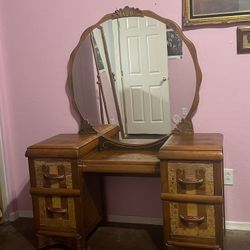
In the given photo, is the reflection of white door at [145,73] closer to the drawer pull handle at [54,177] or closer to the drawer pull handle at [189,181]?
the drawer pull handle at [189,181]

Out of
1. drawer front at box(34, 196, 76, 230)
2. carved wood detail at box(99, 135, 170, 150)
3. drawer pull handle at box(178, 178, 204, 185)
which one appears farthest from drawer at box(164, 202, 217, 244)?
drawer front at box(34, 196, 76, 230)

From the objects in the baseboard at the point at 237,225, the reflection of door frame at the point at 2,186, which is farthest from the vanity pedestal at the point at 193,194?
the reflection of door frame at the point at 2,186

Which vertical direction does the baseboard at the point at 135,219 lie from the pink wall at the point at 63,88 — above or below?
below

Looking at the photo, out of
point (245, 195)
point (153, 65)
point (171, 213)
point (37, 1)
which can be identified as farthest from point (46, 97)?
point (245, 195)

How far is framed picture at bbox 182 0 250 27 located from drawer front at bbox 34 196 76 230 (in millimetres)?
1309

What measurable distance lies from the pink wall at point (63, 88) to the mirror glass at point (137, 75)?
10 cm

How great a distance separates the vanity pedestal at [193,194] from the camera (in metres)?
1.92

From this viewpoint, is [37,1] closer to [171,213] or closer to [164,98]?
[164,98]

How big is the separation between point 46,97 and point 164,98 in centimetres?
89

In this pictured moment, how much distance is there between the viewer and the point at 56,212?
2217mm

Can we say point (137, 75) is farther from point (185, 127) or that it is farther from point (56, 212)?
point (56, 212)

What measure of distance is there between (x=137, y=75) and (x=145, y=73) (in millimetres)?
54

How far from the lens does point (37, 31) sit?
8.45 feet

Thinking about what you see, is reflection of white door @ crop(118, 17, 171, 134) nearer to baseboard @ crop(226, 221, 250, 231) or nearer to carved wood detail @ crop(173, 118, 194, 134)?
carved wood detail @ crop(173, 118, 194, 134)
